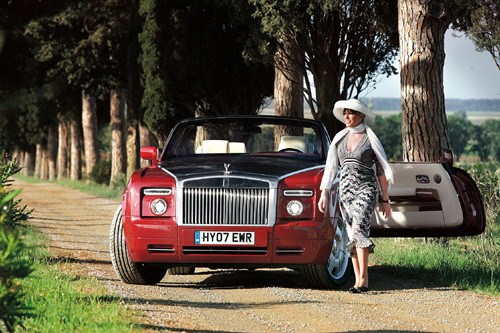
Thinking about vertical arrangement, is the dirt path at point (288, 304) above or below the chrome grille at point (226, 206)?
below

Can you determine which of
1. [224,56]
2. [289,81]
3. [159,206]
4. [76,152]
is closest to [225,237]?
[159,206]

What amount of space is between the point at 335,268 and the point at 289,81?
993 cm

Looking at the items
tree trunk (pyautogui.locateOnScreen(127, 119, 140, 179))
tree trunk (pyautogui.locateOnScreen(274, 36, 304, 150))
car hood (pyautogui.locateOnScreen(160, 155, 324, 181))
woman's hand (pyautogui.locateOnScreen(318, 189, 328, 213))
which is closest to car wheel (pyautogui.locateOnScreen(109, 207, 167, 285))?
car hood (pyautogui.locateOnScreen(160, 155, 324, 181))

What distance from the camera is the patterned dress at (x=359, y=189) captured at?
739cm

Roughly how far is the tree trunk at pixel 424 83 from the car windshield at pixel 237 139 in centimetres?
368

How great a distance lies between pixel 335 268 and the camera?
7879 mm

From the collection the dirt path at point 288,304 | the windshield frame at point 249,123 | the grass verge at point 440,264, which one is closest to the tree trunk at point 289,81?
the grass verge at point 440,264

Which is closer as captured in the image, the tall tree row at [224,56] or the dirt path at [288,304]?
A: the dirt path at [288,304]

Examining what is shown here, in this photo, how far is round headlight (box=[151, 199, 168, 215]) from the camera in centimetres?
730

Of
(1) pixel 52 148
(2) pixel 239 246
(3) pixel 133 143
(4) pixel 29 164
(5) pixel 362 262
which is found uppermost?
(3) pixel 133 143

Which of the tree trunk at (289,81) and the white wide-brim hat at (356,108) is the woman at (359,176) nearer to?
the white wide-brim hat at (356,108)

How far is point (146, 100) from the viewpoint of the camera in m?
25.1

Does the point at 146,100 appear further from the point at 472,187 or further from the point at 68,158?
the point at 68,158

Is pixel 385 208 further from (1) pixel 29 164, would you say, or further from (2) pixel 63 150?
(1) pixel 29 164
